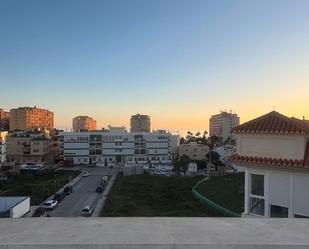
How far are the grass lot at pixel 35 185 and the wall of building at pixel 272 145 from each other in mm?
30218

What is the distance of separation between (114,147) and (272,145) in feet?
236

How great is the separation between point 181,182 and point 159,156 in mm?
29748

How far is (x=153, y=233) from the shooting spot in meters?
2.30

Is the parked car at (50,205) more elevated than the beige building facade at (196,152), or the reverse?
the beige building facade at (196,152)

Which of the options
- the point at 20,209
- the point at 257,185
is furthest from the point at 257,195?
the point at 20,209

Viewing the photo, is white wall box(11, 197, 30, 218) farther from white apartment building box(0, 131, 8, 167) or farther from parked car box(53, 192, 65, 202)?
white apartment building box(0, 131, 8, 167)

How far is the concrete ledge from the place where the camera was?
2.10 m

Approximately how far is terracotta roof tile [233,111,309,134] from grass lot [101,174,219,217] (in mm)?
Answer: 20005

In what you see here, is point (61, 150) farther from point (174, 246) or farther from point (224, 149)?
point (174, 246)

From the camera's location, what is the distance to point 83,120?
530ft

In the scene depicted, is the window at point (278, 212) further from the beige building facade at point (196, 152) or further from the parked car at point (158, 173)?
the beige building facade at point (196, 152)

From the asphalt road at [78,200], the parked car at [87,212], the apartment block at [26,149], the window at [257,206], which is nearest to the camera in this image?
the window at [257,206]

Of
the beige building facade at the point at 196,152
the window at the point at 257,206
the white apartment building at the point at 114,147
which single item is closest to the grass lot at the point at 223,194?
the window at the point at 257,206

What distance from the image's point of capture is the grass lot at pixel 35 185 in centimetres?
3909
